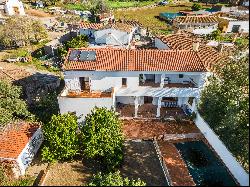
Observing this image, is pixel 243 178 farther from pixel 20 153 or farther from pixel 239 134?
pixel 20 153

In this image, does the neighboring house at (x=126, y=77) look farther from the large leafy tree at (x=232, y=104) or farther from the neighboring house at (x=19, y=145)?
the large leafy tree at (x=232, y=104)

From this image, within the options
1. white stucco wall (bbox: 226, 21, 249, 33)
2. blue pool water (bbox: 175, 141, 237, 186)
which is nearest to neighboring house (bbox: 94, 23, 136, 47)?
blue pool water (bbox: 175, 141, 237, 186)

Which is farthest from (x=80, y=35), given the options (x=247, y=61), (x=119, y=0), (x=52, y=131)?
(x=119, y=0)

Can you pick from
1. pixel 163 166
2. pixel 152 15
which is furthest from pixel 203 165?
pixel 152 15

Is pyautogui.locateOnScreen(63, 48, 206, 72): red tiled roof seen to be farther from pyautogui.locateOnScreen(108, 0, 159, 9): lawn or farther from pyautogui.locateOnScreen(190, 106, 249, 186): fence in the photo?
pyautogui.locateOnScreen(108, 0, 159, 9): lawn

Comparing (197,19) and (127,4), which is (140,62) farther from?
(127,4)
